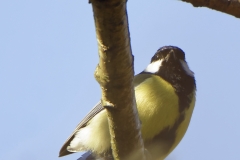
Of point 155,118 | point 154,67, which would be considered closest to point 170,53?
point 154,67

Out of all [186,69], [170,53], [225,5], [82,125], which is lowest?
[82,125]

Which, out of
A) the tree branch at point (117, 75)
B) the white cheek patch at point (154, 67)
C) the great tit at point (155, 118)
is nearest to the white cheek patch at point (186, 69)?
the great tit at point (155, 118)

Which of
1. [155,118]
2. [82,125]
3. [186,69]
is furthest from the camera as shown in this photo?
[186,69]

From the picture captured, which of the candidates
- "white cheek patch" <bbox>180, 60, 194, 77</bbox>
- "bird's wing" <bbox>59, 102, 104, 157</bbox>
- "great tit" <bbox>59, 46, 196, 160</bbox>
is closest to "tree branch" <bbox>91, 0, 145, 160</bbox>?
"great tit" <bbox>59, 46, 196, 160</bbox>

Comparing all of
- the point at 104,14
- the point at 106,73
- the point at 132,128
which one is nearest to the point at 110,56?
the point at 106,73

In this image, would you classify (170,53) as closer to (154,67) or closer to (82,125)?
(154,67)

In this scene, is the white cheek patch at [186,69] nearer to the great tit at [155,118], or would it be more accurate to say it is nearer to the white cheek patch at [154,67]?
the great tit at [155,118]
